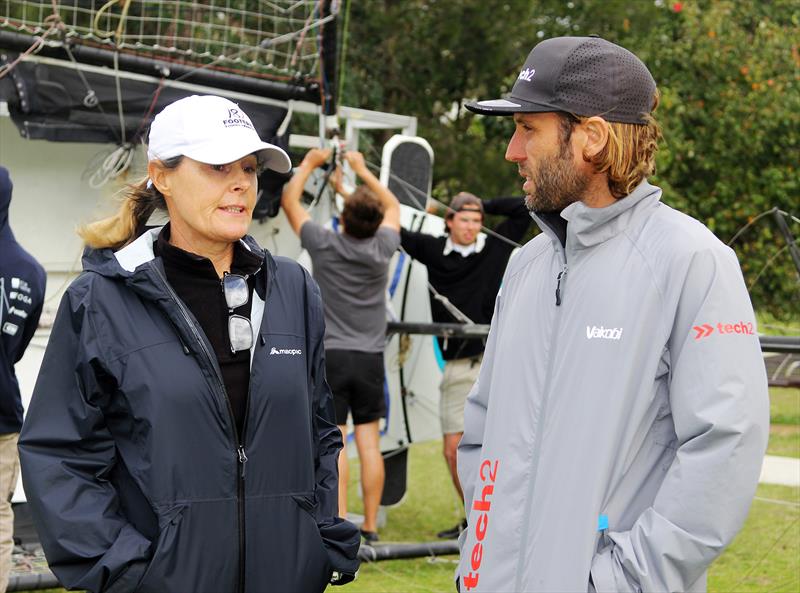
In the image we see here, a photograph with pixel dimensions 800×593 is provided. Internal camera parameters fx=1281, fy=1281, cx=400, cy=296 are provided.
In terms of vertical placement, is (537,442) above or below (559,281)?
below

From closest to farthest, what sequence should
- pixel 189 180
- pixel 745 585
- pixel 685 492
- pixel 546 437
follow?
pixel 685 492
pixel 546 437
pixel 189 180
pixel 745 585

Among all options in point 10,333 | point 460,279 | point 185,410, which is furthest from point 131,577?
point 460,279

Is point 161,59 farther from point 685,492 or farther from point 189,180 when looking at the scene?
point 685,492

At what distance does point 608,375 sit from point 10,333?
3529 mm

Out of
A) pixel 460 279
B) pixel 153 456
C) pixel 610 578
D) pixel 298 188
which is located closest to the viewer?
pixel 610 578

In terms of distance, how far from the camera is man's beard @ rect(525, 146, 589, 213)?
276 centimetres

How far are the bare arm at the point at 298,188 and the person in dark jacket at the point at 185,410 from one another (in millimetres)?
4427

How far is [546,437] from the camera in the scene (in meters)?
2.63

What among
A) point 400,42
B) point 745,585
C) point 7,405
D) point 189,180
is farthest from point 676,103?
point 189,180

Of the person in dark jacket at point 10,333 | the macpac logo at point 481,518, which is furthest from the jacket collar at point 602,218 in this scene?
the person in dark jacket at point 10,333

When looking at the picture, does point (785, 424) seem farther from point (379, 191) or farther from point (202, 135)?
point (202, 135)

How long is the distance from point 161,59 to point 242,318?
15.0 feet

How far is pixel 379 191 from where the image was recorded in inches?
310

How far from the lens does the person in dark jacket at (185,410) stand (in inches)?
114
